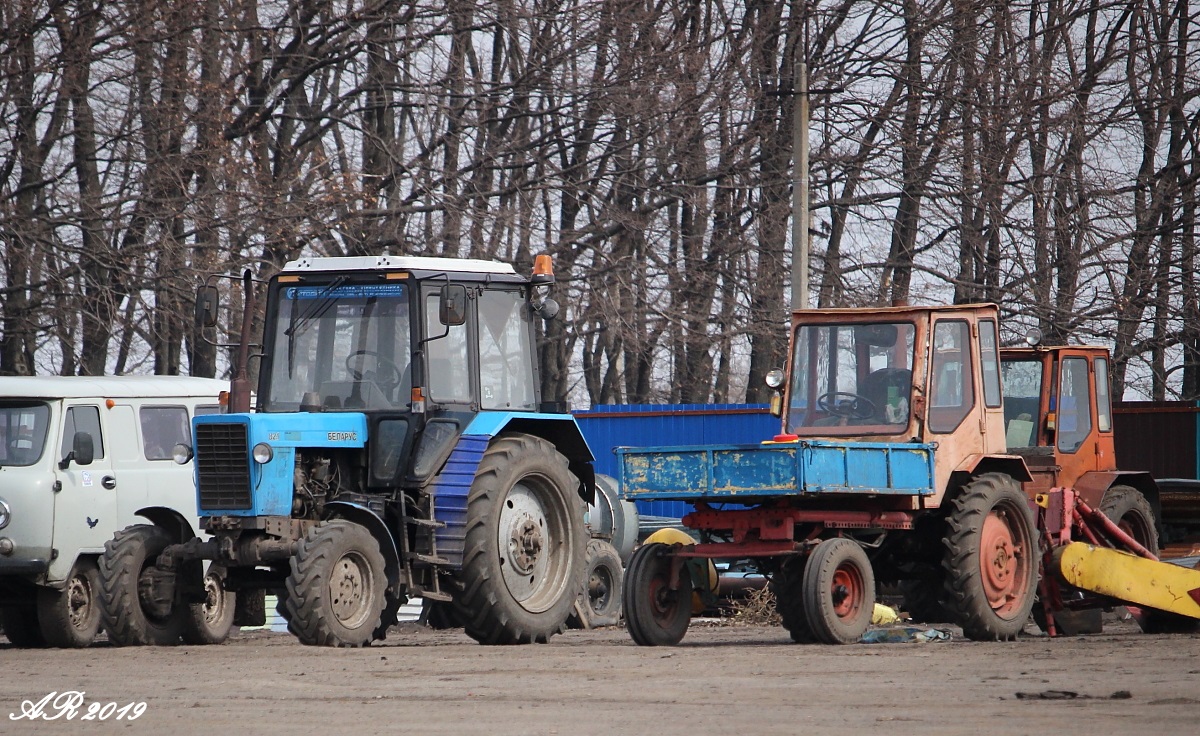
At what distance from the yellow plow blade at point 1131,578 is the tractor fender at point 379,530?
201 inches

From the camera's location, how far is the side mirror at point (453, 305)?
11.7m

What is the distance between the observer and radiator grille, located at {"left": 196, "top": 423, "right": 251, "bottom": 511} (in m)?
11.8

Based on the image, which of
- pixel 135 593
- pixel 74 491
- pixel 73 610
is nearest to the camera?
pixel 135 593

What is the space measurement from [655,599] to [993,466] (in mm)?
2783

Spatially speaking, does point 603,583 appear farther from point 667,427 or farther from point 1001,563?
point 667,427

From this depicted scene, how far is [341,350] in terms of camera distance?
1264 cm

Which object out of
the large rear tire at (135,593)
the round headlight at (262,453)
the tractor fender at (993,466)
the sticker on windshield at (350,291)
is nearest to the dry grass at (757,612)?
the tractor fender at (993,466)

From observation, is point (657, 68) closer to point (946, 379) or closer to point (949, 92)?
point (949, 92)

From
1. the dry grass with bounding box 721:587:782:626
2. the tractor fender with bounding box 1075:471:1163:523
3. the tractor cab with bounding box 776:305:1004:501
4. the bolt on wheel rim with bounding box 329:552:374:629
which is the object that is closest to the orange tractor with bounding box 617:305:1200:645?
the tractor cab with bounding box 776:305:1004:501

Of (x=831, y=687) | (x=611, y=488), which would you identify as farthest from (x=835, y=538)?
(x=611, y=488)

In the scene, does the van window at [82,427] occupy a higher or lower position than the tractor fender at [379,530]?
higher

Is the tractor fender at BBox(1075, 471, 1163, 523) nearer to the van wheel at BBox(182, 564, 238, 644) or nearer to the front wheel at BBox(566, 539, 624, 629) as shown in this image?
the front wheel at BBox(566, 539, 624, 629)

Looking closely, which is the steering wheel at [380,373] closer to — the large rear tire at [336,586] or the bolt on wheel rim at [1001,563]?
the large rear tire at [336,586]

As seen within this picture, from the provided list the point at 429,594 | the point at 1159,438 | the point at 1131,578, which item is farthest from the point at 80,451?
the point at 1159,438
